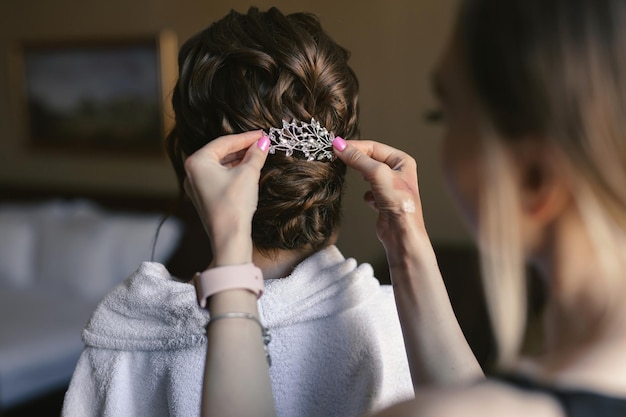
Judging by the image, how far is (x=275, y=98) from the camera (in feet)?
3.14

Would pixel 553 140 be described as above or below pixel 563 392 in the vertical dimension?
above

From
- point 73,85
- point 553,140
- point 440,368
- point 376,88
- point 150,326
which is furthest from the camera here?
point 73,85

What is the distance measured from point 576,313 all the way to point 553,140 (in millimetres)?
181

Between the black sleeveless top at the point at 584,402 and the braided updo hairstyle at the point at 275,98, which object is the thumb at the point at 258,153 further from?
the black sleeveless top at the point at 584,402

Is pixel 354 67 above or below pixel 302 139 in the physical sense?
above

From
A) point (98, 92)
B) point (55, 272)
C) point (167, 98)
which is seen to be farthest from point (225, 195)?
point (98, 92)

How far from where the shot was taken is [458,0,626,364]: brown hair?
55cm

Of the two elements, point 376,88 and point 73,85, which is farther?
point 73,85

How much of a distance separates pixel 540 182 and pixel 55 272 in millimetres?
3023

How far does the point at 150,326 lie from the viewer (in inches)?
38.7

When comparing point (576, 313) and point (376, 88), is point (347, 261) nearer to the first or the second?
point (576, 313)

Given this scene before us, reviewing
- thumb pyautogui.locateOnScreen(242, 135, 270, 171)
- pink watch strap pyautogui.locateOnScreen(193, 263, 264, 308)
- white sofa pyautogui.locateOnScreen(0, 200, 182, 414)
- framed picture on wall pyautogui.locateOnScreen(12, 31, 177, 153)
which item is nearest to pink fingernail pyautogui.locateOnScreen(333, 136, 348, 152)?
thumb pyautogui.locateOnScreen(242, 135, 270, 171)

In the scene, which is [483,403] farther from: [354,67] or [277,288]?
[354,67]

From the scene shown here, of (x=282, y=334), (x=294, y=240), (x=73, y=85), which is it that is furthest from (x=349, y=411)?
(x=73, y=85)
